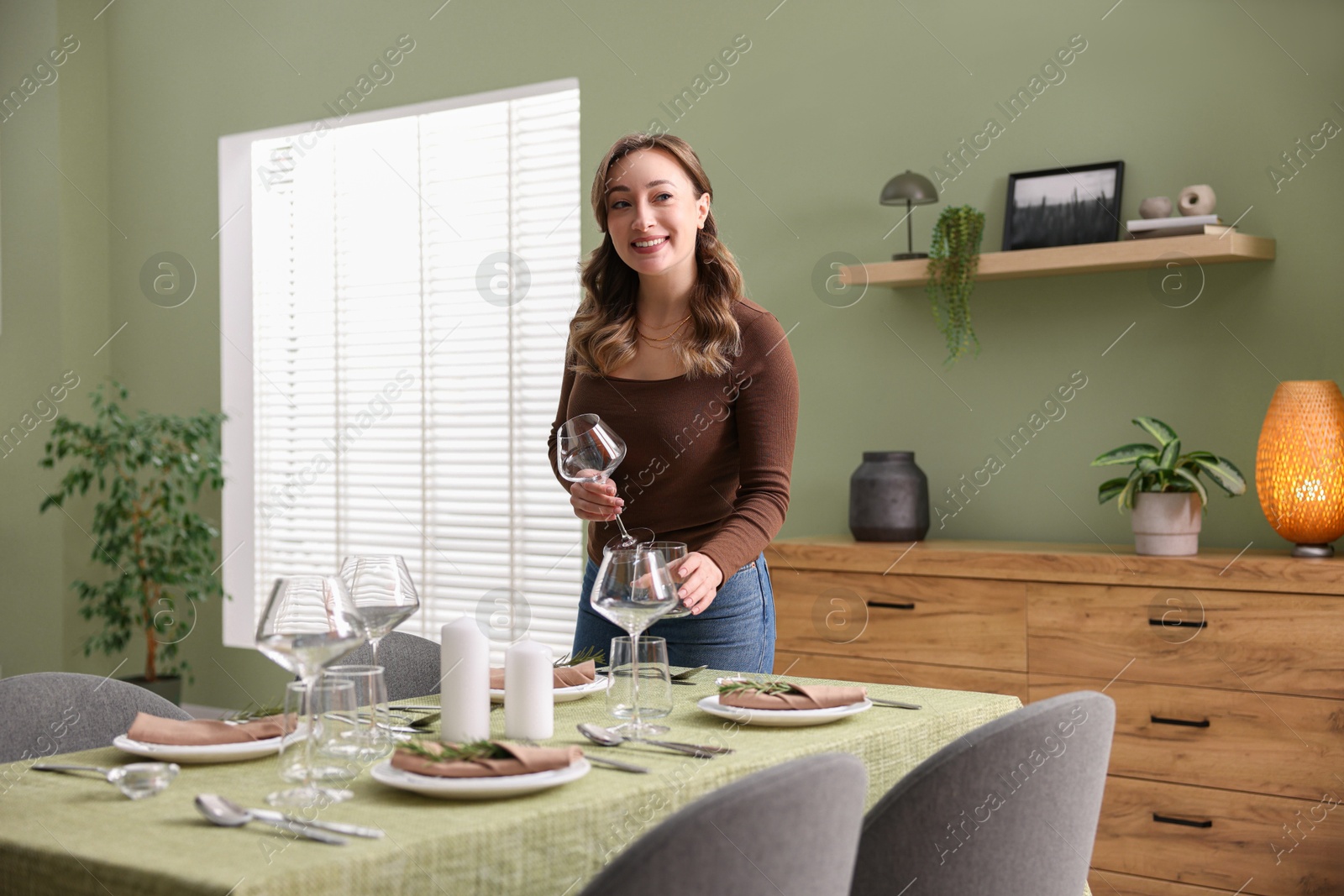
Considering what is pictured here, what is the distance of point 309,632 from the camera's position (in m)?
1.23

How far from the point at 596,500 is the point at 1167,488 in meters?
1.59

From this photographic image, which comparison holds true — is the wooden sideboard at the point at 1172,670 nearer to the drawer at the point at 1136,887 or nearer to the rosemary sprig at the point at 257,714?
the drawer at the point at 1136,887

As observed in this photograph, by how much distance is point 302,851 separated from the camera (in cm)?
103

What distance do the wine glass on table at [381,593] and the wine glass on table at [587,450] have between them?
1.91ft

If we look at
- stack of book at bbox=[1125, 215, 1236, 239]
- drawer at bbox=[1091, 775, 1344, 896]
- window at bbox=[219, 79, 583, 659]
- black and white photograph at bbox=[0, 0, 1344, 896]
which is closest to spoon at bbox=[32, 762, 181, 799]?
black and white photograph at bbox=[0, 0, 1344, 896]

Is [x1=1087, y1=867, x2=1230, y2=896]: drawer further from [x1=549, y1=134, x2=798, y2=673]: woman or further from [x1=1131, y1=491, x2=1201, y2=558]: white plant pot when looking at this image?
[x1=549, y1=134, x2=798, y2=673]: woman

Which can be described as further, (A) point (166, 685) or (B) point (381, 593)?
(A) point (166, 685)

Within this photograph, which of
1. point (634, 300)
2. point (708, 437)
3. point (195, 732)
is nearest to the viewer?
point (195, 732)

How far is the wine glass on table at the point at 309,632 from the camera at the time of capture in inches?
48.3

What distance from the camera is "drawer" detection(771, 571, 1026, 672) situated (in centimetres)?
301

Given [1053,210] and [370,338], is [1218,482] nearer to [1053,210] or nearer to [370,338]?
[1053,210]

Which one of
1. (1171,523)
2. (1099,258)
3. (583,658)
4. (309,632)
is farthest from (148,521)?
(309,632)

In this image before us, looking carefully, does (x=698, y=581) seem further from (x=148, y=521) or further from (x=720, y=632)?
(x=148, y=521)

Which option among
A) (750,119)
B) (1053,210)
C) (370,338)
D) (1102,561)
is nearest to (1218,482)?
(1102,561)
